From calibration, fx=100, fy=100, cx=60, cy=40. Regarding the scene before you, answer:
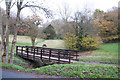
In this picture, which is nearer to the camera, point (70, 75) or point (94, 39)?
point (70, 75)

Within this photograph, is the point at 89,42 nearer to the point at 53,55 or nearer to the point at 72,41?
the point at 72,41

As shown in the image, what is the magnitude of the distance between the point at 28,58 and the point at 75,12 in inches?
419

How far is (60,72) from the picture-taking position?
4.86 meters

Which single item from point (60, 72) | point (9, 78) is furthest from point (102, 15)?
point (9, 78)

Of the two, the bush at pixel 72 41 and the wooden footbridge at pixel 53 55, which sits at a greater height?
the bush at pixel 72 41

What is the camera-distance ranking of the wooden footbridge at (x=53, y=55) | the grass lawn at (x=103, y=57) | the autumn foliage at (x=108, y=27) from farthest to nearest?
the autumn foliage at (x=108, y=27), the grass lawn at (x=103, y=57), the wooden footbridge at (x=53, y=55)

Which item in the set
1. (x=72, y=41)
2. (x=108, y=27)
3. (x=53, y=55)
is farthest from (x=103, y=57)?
(x=108, y=27)

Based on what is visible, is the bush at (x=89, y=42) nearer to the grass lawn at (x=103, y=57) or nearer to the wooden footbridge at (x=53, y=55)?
the grass lawn at (x=103, y=57)

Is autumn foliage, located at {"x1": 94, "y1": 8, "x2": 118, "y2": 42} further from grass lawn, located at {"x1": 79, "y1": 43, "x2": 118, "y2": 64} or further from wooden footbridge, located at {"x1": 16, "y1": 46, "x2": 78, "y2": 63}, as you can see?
wooden footbridge, located at {"x1": 16, "y1": 46, "x2": 78, "y2": 63}

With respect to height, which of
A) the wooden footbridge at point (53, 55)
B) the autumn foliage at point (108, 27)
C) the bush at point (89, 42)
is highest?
the autumn foliage at point (108, 27)

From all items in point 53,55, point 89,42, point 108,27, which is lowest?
point 53,55

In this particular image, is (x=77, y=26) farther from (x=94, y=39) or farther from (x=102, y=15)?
(x=102, y=15)

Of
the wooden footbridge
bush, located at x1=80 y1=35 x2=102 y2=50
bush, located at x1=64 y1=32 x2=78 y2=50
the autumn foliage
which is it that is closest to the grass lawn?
the wooden footbridge

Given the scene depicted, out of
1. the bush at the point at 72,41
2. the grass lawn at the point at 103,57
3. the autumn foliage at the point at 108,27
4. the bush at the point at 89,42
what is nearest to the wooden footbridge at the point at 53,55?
the grass lawn at the point at 103,57
